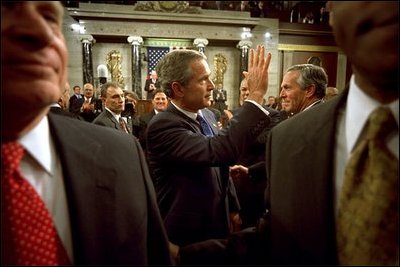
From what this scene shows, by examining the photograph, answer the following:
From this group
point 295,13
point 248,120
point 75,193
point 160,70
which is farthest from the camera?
point 295,13

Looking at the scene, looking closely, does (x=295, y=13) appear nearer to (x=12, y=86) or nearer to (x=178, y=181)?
(x=178, y=181)

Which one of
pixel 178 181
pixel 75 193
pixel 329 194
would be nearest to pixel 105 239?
pixel 75 193

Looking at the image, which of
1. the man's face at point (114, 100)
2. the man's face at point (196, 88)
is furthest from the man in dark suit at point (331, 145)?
the man's face at point (114, 100)

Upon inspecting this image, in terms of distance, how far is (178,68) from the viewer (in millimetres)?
2078

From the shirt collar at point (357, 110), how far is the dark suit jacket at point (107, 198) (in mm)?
593

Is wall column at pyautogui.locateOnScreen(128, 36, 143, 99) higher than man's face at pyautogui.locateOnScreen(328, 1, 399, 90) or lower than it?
lower

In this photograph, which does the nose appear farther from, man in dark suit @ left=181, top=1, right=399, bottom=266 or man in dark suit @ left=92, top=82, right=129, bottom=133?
man in dark suit @ left=92, top=82, right=129, bottom=133

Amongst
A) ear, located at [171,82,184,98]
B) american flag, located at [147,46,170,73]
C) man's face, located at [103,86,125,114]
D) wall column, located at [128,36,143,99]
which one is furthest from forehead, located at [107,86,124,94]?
american flag, located at [147,46,170,73]

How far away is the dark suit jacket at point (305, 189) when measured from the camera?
2.99 feet

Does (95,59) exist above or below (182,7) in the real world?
below

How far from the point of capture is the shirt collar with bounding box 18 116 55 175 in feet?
2.84

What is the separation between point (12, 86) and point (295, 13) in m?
15.1

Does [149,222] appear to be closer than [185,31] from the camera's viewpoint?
Yes

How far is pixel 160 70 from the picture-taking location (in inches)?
87.4
